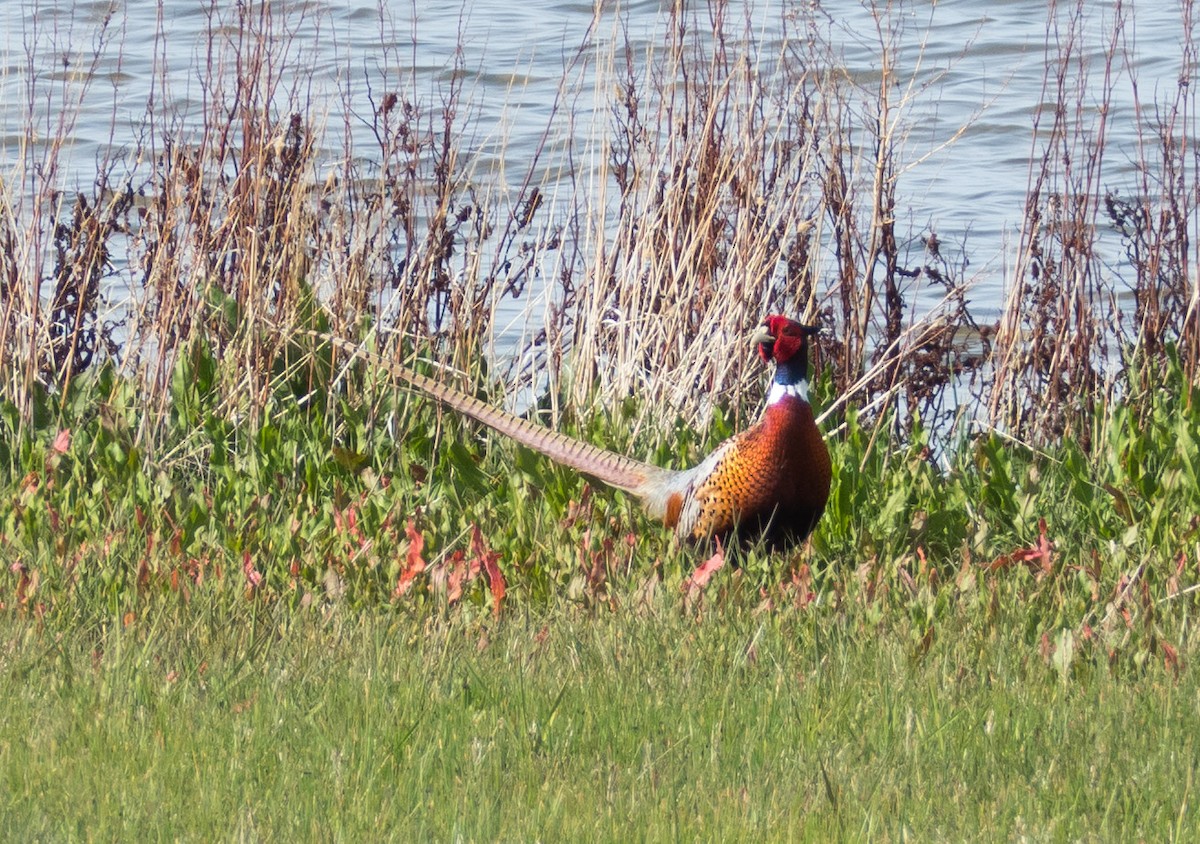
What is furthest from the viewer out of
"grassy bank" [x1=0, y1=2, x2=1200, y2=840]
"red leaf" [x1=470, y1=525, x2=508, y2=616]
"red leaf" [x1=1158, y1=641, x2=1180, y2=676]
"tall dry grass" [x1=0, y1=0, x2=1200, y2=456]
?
"tall dry grass" [x1=0, y1=0, x2=1200, y2=456]

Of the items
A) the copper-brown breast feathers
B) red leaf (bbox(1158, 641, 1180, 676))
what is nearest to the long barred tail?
the copper-brown breast feathers

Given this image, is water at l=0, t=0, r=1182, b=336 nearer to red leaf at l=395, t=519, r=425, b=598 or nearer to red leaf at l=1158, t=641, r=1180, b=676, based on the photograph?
red leaf at l=395, t=519, r=425, b=598

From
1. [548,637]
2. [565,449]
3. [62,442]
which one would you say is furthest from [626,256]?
[548,637]

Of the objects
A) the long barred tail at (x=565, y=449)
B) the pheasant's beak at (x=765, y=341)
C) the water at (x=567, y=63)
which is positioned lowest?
the long barred tail at (x=565, y=449)

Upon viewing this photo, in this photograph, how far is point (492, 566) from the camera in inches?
169

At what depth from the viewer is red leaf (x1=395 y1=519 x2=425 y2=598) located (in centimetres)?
430

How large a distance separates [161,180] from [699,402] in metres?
1.94

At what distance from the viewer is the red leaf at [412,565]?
169 inches

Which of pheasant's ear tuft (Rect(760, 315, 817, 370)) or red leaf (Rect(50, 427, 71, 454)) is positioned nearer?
pheasant's ear tuft (Rect(760, 315, 817, 370))

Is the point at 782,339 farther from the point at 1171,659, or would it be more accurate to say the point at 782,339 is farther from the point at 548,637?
the point at 1171,659

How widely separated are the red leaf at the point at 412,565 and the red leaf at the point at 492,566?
0.44ft

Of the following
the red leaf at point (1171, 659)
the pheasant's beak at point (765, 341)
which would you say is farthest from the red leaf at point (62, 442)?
the red leaf at point (1171, 659)

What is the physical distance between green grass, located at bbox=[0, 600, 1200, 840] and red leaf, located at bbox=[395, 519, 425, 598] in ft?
0.80

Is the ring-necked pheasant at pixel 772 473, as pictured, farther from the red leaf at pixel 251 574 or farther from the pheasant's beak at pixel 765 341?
the red leaf at pixel 251 574
